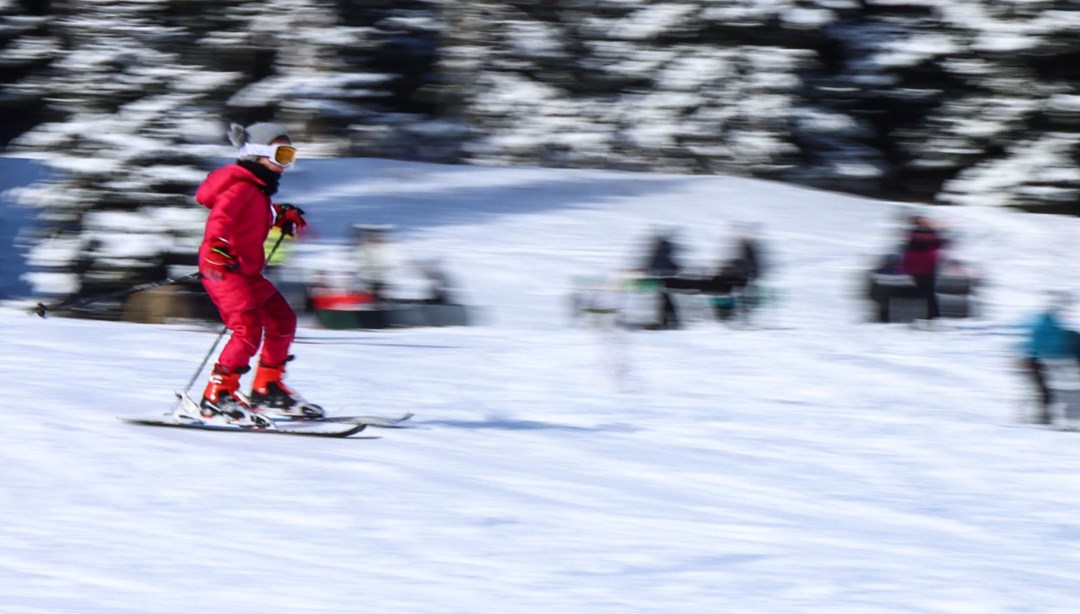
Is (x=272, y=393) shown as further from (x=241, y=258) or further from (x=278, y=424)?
(x=241, y=258)

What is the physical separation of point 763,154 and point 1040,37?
14.3ft

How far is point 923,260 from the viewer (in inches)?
620

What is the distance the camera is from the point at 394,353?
1320cm

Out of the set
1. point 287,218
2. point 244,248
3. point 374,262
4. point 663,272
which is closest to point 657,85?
point 663,272

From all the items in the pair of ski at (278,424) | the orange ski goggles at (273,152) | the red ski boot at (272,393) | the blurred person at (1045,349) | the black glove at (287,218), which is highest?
the orange ski goggles at (273,152)

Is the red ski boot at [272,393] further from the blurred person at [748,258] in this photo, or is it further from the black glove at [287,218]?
the blurred person at [748,258]

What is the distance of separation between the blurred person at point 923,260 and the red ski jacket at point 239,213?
9.06 meters

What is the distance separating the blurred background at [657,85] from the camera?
83.0 feet

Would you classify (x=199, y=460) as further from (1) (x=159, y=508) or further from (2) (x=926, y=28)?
(2) (x=926, y=28)

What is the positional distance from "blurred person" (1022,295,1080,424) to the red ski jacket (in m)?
5.58

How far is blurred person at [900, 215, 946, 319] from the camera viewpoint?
1574 cm

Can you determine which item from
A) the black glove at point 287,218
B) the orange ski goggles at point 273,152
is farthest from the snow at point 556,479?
the orange ski goggles at point 273,152

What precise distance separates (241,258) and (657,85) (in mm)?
19445

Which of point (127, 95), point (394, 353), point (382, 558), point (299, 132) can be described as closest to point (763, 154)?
point (299, 132)
